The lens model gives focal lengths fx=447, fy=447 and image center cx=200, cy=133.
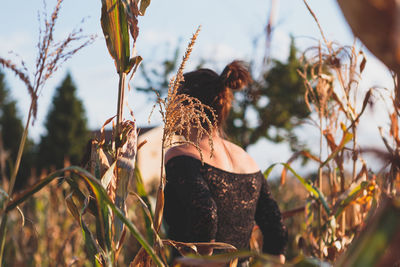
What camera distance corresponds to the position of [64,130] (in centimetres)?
2664

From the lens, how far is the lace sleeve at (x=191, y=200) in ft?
5.37

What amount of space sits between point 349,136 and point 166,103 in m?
1.14

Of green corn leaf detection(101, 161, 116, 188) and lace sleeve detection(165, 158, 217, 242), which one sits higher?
green corn leaf detection(101, 161, 116, 188)

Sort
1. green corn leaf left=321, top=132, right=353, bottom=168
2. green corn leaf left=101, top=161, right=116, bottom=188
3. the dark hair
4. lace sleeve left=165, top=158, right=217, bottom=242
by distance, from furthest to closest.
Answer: green corn leaf left=321, top=132, right=353, bottom=168 → the dark hair → lace sleeve left=165, top=158, right=217, bottom=242 → green corn leaf left=101, top=161, right=116, bottom=188

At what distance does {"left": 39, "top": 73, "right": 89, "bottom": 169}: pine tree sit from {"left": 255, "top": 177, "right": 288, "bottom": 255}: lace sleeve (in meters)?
23.8

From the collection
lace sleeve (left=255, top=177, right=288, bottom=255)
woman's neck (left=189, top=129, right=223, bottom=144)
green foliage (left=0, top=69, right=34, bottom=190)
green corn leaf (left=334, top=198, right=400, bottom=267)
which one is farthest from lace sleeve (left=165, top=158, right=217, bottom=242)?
green foliage (left=0, top=69, right=34, bottom=190)

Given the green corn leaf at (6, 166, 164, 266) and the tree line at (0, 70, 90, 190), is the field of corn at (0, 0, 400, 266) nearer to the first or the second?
the green corn leaf at (6, 166, 164, 266)

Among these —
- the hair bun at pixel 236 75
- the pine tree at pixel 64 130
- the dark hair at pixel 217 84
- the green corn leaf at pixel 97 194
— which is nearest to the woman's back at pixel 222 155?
the dark hair at pixel 217 84

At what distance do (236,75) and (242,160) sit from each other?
0.37 m

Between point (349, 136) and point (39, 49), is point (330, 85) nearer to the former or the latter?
point (349, 136)

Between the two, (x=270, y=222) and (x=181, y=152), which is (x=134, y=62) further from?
(x=270, y=222)

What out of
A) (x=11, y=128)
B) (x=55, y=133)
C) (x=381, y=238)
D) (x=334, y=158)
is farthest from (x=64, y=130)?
(x=381, y=238)

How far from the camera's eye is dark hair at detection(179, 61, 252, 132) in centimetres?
185

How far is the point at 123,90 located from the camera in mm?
1249
